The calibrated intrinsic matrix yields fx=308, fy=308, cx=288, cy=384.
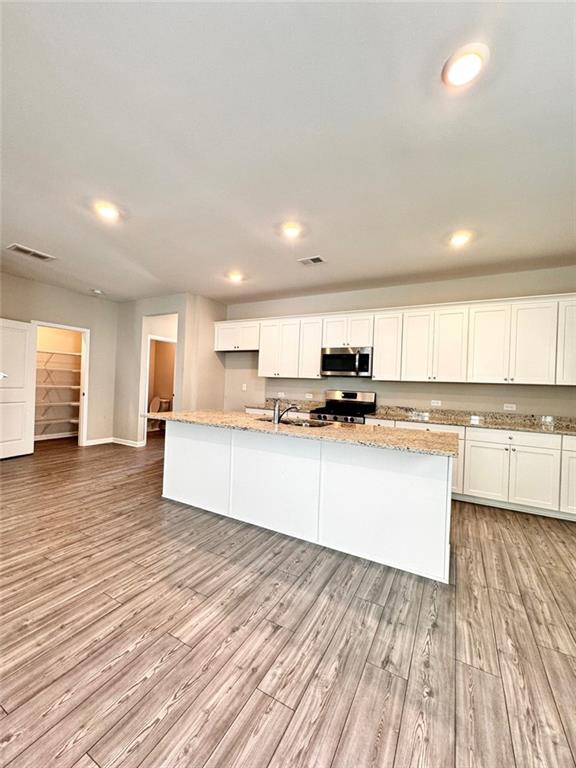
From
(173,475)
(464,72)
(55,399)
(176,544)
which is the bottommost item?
(176,544)

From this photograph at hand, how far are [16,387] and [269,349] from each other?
4009mm

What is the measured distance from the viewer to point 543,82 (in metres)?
1.48

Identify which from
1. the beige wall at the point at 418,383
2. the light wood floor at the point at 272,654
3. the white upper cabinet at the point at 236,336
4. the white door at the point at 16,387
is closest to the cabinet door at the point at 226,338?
the white upper cabinet at the point at 236,336

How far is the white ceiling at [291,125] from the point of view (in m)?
1.30

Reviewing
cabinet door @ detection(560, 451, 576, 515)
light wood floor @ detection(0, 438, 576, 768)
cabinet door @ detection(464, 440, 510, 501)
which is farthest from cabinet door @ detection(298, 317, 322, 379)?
cabinet door @ detection(560, 451, 576, 515)

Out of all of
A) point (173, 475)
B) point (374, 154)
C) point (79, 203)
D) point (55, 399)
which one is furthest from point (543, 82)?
point (55, 399)

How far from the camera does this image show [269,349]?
204 inches

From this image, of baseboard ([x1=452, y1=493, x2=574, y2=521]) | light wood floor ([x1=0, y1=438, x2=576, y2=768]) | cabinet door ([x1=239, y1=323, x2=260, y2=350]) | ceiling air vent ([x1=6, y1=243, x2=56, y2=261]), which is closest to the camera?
light wood floor ([x1=0, y1=438, x2=576, y2=768])

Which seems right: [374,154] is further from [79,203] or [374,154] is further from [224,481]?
[224,481]

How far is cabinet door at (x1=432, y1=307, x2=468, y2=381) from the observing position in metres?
3.84

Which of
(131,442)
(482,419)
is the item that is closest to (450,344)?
(482,419)

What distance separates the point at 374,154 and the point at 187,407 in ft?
14.7

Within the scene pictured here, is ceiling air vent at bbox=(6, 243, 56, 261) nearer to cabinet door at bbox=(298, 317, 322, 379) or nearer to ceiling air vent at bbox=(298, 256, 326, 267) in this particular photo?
ceiling air vent at bbox=(298, 256, 326, 267)

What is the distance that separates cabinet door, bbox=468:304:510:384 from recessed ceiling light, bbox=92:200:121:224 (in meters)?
4.00
